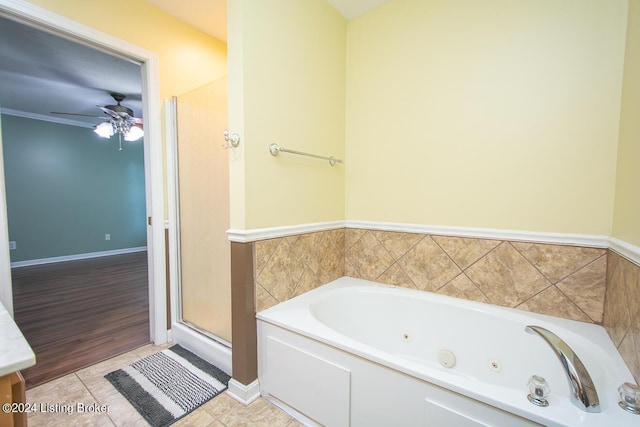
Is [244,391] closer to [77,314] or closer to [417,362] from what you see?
[417,362]

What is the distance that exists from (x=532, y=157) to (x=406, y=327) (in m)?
1.24

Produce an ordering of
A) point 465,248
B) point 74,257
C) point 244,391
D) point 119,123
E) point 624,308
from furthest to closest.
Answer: point 74,257, point 119,123, point 465,248, point 244,391, point 624,308

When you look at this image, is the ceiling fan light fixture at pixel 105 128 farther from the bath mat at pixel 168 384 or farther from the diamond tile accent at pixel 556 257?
the diamond tile accent at pixel 556 257

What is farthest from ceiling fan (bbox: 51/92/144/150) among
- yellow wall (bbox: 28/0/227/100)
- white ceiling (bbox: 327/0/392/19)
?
white ceiling (bbox: 327/0/392/19)

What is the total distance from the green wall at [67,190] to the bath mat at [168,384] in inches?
172

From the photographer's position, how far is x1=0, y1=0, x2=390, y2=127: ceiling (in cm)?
204

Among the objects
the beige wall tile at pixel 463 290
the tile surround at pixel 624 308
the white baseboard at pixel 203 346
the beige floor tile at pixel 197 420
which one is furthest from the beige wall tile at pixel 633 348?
the white baseboard at pixel 203 346

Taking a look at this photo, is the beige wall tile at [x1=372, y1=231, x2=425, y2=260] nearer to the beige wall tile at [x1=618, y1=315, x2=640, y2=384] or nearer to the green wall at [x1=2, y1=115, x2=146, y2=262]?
the beige wall tile at [x1=618, y1=315, x2=640, y2=384]

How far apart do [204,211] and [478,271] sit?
186 centimetres

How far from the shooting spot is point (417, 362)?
1462 mm

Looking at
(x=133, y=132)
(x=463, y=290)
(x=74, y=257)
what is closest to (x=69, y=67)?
(x=133, y=132)

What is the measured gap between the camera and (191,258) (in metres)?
2.10

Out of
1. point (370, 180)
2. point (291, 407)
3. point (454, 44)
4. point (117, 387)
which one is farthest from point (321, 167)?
point (117, 387)

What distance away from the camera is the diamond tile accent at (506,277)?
152 centimetres
